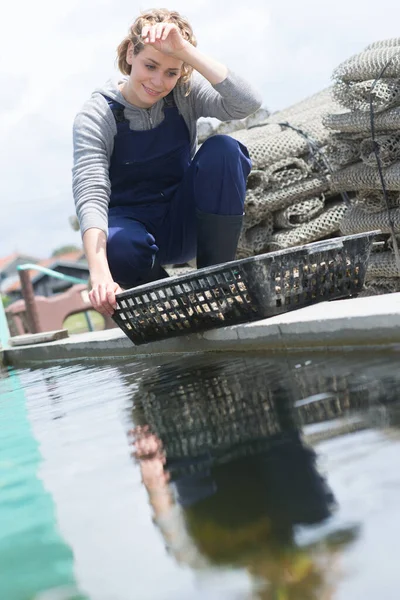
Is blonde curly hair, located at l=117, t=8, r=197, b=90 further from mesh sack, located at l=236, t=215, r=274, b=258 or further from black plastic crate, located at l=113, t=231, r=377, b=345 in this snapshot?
mesh sack, located at l=236, t=215, r=274, b=258

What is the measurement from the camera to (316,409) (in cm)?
168

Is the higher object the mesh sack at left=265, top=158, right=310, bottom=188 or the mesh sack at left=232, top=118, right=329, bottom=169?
the mesh sack at left=232, top=118, right=329, bottom=169

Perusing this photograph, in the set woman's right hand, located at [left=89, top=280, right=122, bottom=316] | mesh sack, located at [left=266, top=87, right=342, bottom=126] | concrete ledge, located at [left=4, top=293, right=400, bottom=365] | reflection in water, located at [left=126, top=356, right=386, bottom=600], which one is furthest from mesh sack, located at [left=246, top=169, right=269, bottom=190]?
reflection in water, located at [left=126, top=356, right=386, bottom=600]

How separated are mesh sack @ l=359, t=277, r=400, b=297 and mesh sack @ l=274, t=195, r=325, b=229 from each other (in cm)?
71

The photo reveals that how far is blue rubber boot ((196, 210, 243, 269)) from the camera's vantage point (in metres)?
3.52

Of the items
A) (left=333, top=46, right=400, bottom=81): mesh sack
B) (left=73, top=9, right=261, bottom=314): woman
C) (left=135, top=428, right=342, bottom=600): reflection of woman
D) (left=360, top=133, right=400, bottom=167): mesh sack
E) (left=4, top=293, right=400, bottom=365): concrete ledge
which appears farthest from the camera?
(left=360, top=133, right=400, bottom=167): mesh sack

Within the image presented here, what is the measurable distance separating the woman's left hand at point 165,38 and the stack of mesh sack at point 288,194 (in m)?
1.92

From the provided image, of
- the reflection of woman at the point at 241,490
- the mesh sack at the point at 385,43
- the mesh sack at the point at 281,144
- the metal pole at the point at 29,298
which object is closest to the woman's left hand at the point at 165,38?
the reflection of woman at the point at 241,490

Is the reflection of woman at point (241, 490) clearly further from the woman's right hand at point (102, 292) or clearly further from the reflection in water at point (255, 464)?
the woman's right hand at point (102, 292)

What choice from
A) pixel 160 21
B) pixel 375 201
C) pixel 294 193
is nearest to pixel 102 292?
pixel 160 21

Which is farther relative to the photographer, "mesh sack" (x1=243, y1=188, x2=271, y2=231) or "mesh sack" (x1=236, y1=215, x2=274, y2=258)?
"mesh sack" (x1=236, y1=215, x2=274, y2=258)

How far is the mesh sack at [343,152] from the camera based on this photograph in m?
4.64

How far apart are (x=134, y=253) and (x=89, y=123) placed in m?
0.59

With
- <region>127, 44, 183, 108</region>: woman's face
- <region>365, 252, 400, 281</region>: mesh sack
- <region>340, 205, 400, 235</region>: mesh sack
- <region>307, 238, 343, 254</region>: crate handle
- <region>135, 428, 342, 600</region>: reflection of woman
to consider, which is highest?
<region>127, 44, 183, 108</region>: woman's face
